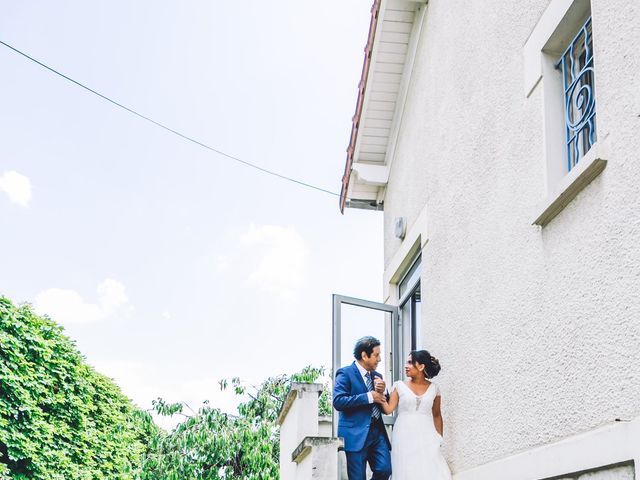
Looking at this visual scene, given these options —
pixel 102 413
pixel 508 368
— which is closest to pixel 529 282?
pixel 508 368

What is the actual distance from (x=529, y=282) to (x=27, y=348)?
44.3 ft

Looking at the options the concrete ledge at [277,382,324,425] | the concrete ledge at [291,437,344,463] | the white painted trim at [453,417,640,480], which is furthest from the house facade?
the concrete ledge at [277,382,324,425]

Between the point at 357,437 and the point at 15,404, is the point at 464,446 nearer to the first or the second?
the point at 357,437

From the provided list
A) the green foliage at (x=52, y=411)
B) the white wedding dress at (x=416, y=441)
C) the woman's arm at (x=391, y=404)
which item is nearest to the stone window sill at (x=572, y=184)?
the white wedding dress at (x=416, y=441)

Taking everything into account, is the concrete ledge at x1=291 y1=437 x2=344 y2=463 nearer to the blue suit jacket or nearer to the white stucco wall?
the blue suit jacket

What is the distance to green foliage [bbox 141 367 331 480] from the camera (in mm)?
19172

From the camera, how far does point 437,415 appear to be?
8.16 m

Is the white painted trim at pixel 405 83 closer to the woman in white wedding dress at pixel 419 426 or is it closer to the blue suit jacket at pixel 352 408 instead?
the blue suit jacket at pixel 352 408

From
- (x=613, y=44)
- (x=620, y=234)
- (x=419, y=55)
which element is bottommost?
(x=620, y=234)

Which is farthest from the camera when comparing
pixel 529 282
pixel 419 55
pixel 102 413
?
pixel 102 413

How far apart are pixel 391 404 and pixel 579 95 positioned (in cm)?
361

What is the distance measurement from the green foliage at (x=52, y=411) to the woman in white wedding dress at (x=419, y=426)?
10.4 meters

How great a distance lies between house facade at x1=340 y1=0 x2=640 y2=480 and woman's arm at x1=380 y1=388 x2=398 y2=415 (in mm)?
480

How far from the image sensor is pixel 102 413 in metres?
21.4
